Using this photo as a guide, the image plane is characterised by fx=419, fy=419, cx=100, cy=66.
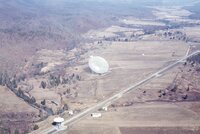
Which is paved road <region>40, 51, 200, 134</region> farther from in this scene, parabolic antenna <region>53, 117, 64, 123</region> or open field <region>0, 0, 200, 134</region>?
parabolic antenna <region>53, 117, 64, 123</region>

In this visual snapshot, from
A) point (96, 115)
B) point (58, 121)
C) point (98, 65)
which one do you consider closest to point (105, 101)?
point (96, 115)

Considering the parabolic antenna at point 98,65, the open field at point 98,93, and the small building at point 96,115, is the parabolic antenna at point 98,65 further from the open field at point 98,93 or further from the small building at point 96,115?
the small building at point 96,115

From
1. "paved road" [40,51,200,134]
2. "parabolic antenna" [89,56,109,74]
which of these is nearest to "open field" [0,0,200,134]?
"paved road" [40,51,200,134]

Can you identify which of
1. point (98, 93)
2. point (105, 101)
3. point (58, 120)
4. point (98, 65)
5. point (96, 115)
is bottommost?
point (96, 115)

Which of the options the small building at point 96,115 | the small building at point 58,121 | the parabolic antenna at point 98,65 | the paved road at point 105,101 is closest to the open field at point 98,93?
the small building at point 96,115

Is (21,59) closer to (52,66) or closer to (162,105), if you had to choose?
(52,66)

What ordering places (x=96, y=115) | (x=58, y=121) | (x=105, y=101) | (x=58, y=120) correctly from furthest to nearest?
(x=105, y=101) < (x=96, y=115) < (x=58, y=120) < (x=58, y=121)

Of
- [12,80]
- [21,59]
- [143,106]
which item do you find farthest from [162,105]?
[21,59]

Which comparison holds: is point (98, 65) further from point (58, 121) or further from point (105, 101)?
point (58, 121)

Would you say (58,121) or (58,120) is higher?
(58,120)
